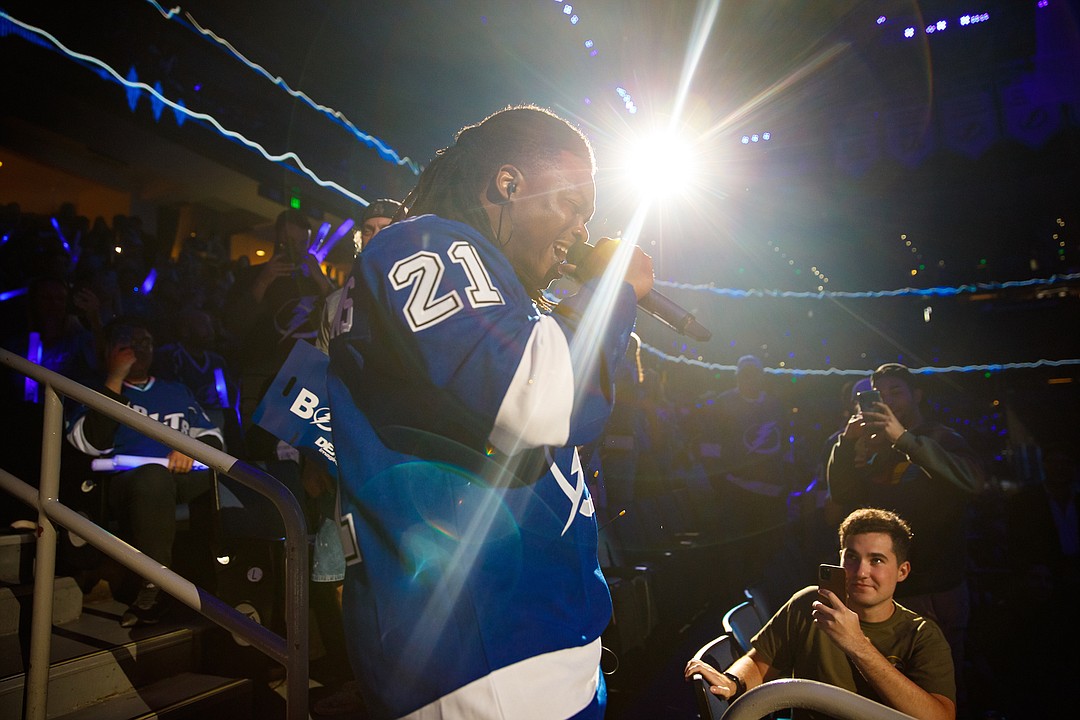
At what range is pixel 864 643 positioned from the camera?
233cm

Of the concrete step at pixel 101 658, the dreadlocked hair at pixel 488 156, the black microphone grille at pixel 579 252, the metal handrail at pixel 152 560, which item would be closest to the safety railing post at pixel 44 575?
the metal handrail at pixel 152 560

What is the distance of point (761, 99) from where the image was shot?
13.3 meters

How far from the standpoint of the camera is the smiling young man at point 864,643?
2314 millimetres

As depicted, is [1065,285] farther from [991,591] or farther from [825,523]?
[825,523]

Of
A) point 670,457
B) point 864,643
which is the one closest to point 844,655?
point 864,643

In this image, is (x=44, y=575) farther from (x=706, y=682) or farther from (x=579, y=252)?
(x=706, y=682)

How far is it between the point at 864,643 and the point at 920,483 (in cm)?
175

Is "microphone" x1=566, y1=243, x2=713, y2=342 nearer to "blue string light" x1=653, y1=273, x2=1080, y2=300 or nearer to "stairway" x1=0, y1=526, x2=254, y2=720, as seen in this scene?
"stairway" x1=0, y1=526, x2=254, y2=720

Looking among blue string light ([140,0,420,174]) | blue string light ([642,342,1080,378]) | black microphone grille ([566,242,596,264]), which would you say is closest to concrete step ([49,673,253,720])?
black microphone grille ([566,242,596,264])

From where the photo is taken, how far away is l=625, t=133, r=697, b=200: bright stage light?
10859mm

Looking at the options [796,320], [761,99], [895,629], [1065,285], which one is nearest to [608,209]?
[761,99]

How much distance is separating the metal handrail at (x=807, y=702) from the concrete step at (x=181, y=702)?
230cm

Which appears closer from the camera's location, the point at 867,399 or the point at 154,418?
the point at 154,418

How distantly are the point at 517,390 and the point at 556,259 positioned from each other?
424mm
